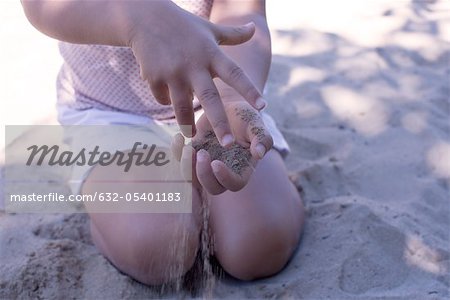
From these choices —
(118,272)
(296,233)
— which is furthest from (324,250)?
(118,272)

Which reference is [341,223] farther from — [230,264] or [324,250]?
[230,264]

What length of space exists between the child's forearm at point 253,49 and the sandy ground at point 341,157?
0.33 m

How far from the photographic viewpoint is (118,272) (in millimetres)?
1392

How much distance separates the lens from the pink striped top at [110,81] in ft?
5.08

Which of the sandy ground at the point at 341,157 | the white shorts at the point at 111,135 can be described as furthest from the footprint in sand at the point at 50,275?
the white shorts at the point at 111,135

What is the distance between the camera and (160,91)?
3.40ft

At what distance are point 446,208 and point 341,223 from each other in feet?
0.85

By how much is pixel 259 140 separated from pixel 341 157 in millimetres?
701

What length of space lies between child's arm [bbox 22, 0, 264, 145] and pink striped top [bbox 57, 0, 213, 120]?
0.41 m

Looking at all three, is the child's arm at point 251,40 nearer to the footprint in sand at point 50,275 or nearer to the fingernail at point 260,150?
the fingernail at point 260,150

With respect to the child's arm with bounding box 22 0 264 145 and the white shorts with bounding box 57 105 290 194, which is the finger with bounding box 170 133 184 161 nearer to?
the child's arm with bounding box 22 0 264 145

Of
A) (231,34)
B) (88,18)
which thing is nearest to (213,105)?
(231,34)

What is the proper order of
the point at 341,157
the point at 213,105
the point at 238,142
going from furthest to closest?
1. the point at 341,157
2. the point at 238,142
3. the point at 213,105

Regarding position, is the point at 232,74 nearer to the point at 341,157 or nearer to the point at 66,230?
the point at 66,230
